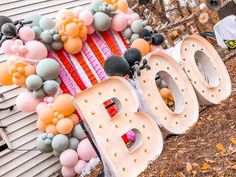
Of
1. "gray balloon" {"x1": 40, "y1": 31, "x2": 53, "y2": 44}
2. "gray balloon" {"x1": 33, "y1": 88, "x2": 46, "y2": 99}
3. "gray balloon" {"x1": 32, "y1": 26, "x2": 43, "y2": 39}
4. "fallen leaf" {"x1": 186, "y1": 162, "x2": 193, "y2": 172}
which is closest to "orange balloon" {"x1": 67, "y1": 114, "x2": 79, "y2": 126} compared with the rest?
"gray balloon" {"x1": 33, "y1": 88, "x2": 46, "y2": 99}

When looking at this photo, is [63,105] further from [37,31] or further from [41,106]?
[37,31]

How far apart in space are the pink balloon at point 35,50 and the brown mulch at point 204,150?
2410 mm

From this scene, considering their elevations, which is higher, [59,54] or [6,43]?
[6,43]

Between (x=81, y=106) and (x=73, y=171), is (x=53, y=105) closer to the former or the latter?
(x=73, y=171)

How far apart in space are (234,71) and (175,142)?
3684mm

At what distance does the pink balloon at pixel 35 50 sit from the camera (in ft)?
17.5

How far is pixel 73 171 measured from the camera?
560 centimetres

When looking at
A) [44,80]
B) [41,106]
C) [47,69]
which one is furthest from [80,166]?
[47,69]

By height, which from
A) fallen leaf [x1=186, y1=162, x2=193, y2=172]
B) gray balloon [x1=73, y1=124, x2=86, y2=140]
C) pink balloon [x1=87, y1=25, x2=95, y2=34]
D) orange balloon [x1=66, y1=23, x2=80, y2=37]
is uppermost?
orange balloon [x1=66, y1=23, x2=80, y2=37]

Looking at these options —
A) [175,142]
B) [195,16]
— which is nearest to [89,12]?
[175,142]

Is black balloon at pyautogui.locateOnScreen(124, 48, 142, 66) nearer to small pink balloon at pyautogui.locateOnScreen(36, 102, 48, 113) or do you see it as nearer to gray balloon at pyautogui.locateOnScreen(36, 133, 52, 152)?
small pink balloon at pyautogui.locateOnScreen(36, 102, 48, 113)

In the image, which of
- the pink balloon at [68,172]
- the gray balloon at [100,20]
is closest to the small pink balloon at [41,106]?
the pink balloon at [68,172]

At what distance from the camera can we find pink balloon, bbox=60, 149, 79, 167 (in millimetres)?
5371

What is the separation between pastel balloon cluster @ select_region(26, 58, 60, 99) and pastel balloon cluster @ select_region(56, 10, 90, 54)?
43cm
